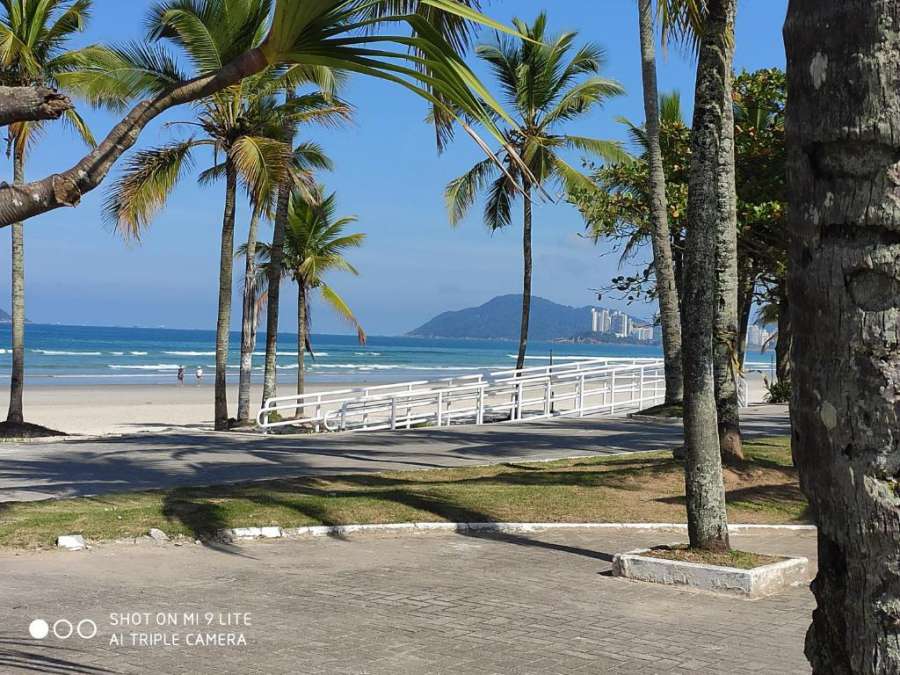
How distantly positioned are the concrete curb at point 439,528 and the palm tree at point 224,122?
11.1 m

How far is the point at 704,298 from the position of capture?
28.6ft

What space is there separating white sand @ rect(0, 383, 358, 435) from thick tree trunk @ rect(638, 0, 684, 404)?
14.0 meters

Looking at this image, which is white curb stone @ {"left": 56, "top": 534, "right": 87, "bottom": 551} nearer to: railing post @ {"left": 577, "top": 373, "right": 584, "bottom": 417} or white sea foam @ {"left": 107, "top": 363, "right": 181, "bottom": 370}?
railing post @ {"left": 577, "top": 373, "right": 584, "bottom": 417}

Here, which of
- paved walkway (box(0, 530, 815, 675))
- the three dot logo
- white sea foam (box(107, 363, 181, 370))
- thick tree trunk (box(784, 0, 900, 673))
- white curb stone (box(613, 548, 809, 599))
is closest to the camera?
thick tree trunk (box(784, 0, 900, 673))

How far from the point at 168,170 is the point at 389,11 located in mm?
14751

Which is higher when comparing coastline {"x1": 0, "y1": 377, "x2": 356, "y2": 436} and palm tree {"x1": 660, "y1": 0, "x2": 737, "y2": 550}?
palm tree {"x1": 660, "y1": 0, "x2": 737, "y2": 550}

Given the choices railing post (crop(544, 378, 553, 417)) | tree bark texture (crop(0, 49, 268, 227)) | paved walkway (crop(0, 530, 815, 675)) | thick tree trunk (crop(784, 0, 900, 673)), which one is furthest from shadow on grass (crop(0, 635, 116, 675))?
railing post (crop(544, 378, 553, 417))

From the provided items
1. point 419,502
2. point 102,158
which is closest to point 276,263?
point 419,502

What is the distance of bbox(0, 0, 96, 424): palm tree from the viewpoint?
19.5m

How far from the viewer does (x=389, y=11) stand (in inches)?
345

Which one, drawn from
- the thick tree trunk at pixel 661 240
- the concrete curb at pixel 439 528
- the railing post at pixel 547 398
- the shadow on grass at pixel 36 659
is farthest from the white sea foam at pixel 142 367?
the shadow on grass at pixel 36 659

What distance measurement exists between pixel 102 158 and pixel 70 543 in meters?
5.74

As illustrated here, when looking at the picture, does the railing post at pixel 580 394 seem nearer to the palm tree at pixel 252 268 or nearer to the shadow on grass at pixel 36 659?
the palm tree at pixel 252 268

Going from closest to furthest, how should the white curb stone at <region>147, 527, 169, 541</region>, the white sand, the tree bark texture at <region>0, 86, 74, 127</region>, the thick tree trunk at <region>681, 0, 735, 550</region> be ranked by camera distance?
the tree bark texture at <region>0, 86, 74, 127</region>
the thick tree trunk at <region>681, 0, 735, 550</region>
the white curb stone at <region>147, 527, 169, 541</region>
the white sand
